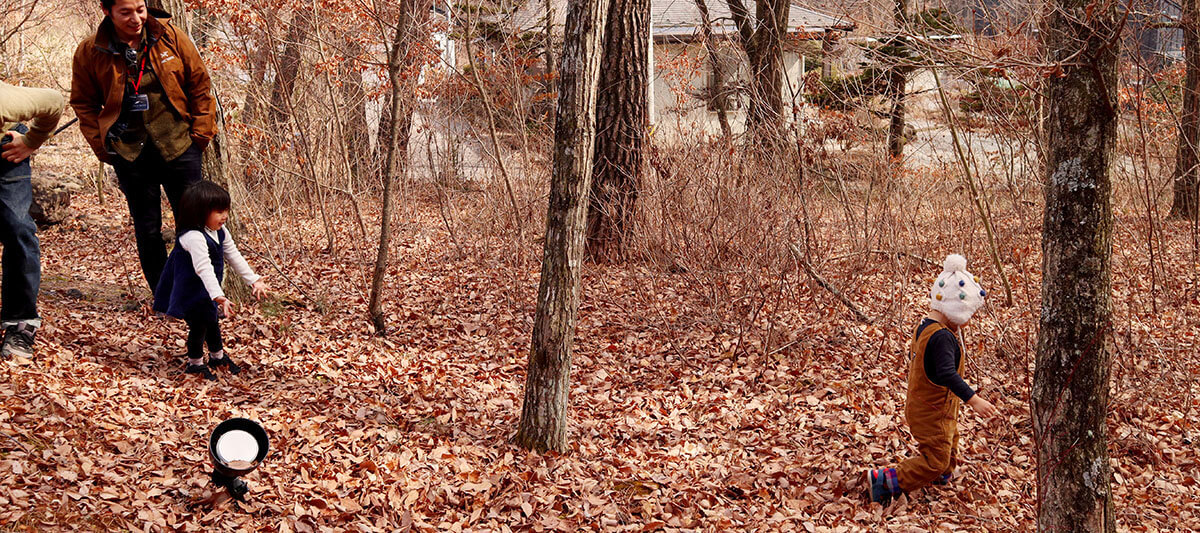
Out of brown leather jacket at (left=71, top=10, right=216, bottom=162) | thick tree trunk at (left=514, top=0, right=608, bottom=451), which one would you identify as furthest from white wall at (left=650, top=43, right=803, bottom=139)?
brown leather jacket at (left=71, top=10, right=216, bottom=162)

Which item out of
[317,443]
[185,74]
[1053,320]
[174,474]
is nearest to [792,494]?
[1053,320]

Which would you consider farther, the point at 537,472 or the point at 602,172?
the point at 602,172

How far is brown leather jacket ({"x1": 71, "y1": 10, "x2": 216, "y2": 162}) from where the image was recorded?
14.9 feet

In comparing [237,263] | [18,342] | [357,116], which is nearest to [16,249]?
[18,342]

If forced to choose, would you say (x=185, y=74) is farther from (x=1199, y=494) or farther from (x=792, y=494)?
(x=1199, y=494)

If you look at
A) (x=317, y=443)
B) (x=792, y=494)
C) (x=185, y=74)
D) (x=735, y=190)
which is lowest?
(x=792, y=494)

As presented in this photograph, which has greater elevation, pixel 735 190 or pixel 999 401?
pixel 735 190

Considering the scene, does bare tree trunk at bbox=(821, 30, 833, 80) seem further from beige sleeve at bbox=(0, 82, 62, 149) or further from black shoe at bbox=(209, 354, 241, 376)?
beige sleeve at bbox=(0, 82, 62, 149)

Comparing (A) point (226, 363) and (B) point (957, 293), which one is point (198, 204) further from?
(B) point (957, 293)

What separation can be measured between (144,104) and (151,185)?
0.49m

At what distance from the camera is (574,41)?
3982 millimetres

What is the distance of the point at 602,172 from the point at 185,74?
4.08 meters

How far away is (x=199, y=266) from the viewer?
4.32 meters

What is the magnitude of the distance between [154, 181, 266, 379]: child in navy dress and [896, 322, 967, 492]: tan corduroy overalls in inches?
134
